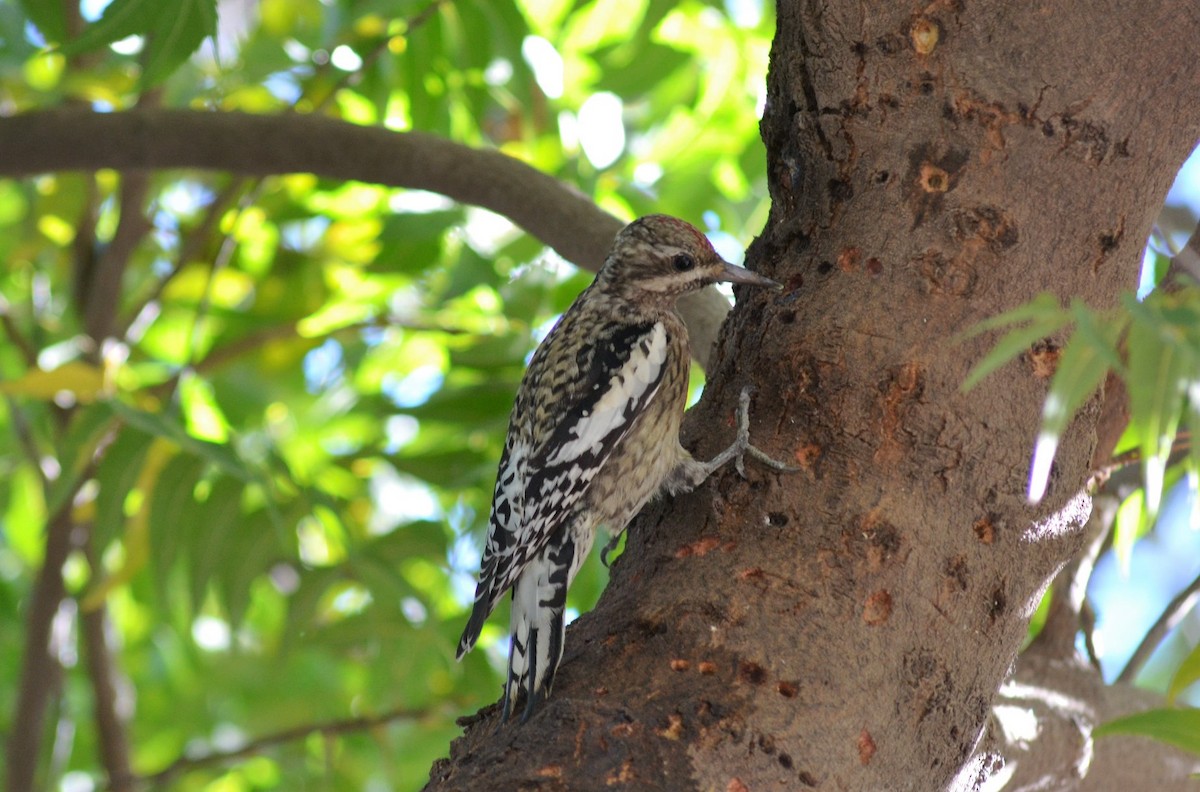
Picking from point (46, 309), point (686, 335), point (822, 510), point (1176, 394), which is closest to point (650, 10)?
point (686, 335)

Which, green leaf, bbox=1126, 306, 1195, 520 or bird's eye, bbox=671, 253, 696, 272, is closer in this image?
green leaf, bbox=1126, 306, 1195, 520

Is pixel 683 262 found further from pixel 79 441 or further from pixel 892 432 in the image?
pixel 79 441

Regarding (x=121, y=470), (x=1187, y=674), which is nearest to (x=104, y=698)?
(x=121, y=470)

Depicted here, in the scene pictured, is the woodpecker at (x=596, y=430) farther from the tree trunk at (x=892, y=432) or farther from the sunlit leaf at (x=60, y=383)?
the sunlit leaf at (x=60, y=383)

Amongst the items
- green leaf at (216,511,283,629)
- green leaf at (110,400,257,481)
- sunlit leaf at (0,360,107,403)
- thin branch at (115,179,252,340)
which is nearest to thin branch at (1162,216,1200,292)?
green leaf at (110,400,257,481)

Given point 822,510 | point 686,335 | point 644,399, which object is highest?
point 686,335

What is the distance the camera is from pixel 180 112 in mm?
3213

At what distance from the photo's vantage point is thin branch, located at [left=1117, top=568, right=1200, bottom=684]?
9.56 ft

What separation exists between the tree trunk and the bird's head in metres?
0.79

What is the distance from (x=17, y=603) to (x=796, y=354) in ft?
12.8

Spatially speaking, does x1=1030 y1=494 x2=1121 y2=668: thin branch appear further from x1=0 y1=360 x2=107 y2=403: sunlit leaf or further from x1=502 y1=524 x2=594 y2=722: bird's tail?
x1=0 y1=360 x2=107 y2=403: sunlit leaf

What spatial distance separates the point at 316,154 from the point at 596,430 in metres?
1.02

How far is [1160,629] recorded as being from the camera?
2.92m

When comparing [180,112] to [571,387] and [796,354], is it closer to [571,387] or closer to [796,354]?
[571,387]
